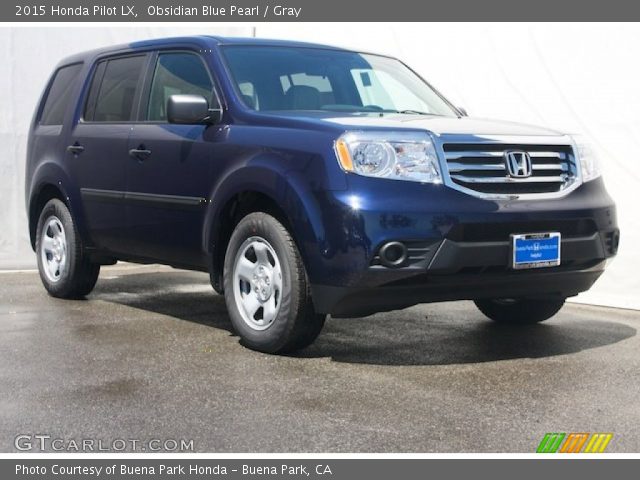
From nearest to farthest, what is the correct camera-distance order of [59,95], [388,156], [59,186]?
[388,156] → [59,186] → [59,95]

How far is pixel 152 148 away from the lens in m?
6.60

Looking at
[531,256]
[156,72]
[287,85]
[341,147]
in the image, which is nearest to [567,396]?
[531,256]

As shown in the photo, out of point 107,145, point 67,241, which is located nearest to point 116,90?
point 107,145

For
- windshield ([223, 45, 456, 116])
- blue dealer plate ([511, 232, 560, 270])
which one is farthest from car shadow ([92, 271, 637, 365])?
windshield ([223, 45, 456, 116])

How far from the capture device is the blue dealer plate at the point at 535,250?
5.40 metres

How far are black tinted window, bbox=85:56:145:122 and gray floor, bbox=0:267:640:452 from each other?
A: 1.40m

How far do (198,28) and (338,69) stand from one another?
194 inches

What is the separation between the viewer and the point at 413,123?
561 cm

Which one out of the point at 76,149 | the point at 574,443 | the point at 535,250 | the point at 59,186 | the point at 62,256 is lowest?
the point at 62,256

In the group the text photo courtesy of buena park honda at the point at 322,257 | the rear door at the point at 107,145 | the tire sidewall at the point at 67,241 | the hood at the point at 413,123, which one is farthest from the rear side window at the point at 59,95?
the hood at the point at 413,123

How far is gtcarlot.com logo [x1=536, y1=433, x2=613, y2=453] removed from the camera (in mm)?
3992

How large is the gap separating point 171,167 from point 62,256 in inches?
74.0

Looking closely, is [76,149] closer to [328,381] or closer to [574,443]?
[328,381]

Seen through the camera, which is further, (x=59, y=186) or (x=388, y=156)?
(x=59, y=186)
